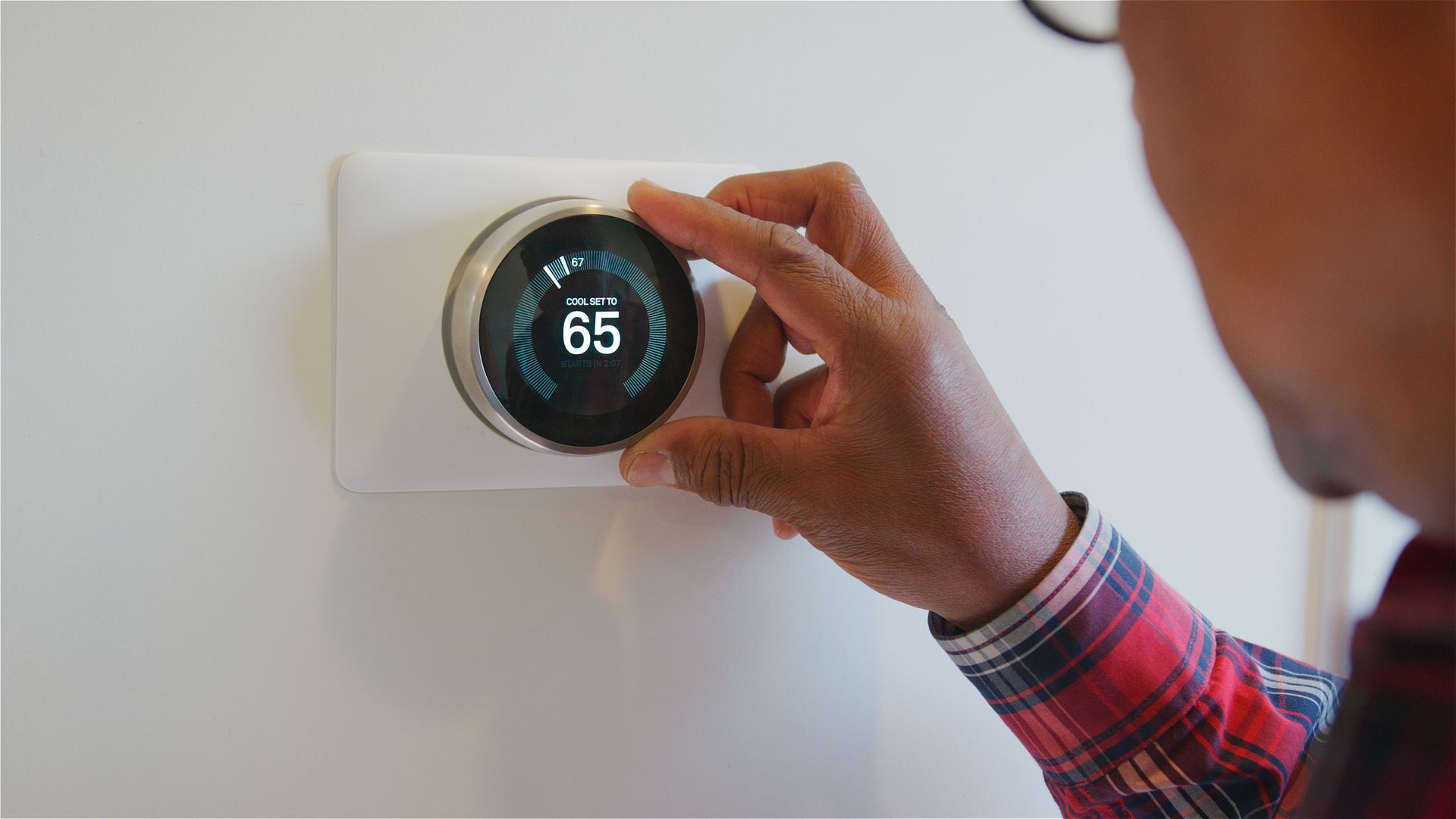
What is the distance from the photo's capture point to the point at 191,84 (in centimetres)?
43

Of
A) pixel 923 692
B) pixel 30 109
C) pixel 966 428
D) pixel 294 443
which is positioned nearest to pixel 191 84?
pixel 30 109

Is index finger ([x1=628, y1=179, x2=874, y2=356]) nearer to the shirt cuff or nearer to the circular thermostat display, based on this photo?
the circular thermostat display

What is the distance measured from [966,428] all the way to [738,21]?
0.28m

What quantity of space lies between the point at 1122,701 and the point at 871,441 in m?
0.21

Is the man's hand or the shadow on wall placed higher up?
the man's hand

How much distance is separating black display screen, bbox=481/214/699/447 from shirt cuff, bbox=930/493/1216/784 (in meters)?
0.23

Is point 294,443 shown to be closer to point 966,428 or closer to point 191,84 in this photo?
point 191,84

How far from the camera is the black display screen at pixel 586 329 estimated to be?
1.40ft

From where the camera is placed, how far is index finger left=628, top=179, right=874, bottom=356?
0.42 meters

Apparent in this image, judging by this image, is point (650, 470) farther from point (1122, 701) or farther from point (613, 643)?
point (1122, 701)

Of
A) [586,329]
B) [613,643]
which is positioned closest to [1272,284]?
[586,329]

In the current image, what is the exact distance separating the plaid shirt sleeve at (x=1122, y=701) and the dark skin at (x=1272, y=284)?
0.08 meters

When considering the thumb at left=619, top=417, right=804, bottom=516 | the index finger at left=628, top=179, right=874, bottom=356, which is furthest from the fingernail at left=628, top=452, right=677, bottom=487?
the index finger at left=628, top=179, right=874, bottom=356

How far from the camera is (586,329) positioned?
43cm
